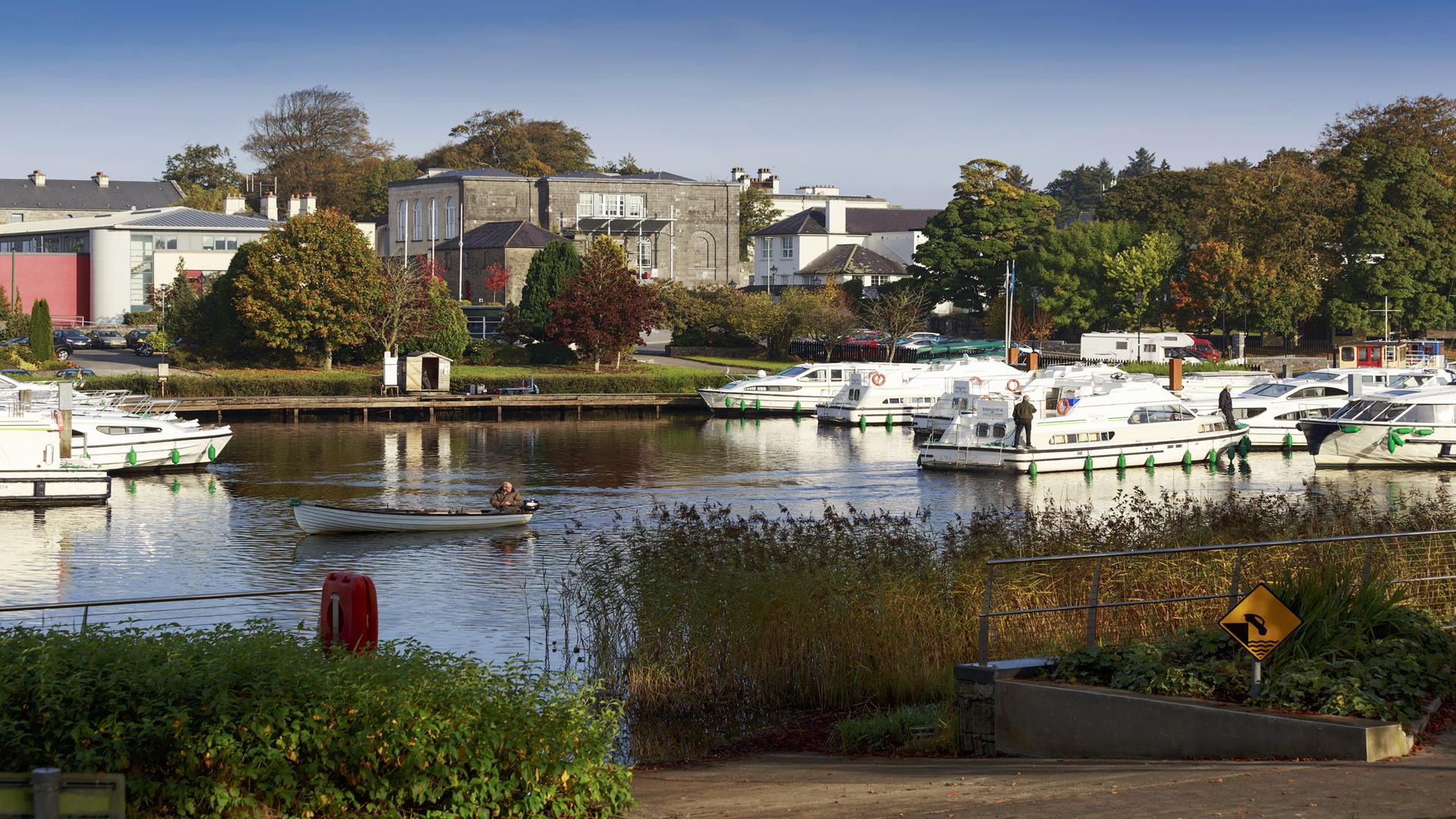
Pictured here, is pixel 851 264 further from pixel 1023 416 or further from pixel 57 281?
pixel 1023 416

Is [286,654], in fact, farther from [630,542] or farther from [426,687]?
[630,542]

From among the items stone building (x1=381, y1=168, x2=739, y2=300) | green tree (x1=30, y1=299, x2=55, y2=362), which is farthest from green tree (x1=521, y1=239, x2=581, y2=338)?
stone building (x1=381, y1=168, x2=739, y2=300)

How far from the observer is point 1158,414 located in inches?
2020

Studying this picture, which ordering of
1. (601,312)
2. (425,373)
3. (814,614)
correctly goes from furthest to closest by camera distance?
(601,312), (425,373), (814,614)

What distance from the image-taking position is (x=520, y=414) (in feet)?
229

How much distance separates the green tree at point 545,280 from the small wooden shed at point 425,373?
9430 mm

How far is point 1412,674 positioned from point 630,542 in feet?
41.0

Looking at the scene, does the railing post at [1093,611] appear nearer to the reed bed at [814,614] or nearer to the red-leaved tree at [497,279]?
the reed bed at [814,614]

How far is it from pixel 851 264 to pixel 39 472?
290 feet

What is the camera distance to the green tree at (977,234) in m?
99.8

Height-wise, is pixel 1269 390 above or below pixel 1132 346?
below

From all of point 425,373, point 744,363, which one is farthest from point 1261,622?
point 744,363

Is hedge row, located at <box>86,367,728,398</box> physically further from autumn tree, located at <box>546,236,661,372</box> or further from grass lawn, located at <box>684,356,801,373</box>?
grass lawn, located at <box>684,356,801,373</box>

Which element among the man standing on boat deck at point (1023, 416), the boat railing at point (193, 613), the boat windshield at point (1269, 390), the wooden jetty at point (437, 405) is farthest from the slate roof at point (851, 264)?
the boat railing at point (193, 613)
